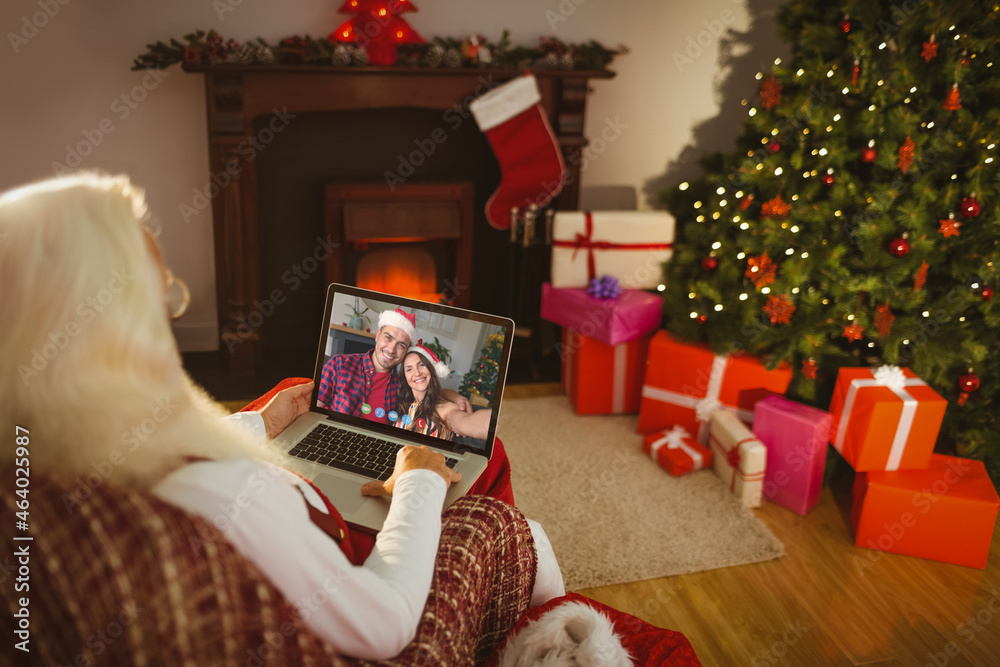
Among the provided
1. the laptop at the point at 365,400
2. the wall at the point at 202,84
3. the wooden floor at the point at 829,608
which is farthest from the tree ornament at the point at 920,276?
the laptop at the point at 365,400

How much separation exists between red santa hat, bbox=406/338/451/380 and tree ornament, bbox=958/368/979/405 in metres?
1.82

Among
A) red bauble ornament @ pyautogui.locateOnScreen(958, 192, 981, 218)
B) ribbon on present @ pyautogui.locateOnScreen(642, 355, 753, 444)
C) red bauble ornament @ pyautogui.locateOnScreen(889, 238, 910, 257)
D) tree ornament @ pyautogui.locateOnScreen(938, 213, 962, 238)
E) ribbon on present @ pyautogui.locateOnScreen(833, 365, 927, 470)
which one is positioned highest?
red bauble ornament @ pyautogui.locateOnScreen(958, 192, 981, 218)

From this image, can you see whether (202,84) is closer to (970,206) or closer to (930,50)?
(930,50)

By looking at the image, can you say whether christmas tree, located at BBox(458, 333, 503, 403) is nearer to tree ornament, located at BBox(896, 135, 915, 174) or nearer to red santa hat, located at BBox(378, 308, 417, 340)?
red santa hat, located at BBox(378, 308, 417, 340)

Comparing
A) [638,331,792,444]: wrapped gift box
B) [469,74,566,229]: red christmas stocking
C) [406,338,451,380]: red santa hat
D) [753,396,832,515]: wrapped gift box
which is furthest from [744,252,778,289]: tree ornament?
[406,338,451,380]: red santa hat

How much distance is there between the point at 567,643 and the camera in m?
1.07

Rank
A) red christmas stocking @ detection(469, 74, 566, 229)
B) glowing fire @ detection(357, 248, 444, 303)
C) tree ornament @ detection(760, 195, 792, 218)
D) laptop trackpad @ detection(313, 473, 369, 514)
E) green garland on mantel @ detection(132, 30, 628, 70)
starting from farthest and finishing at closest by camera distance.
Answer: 1. glowing fire @ detection(357, 248, 444, 303)
2. red christmas stocking @ detection(469, 74, 566, 229)
3. green garland on mantel @ detection(132, 30, 628, 70)
4. tree ornament @ detection(760, 195, 792, 218)
5. laptop trackpad @ detection(313, 473, 369, 514)

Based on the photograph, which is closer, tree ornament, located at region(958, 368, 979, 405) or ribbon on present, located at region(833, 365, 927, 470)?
ribbon on present, located at region(833, 365, 927, 470)

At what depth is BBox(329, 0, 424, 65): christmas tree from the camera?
2705 millimetres

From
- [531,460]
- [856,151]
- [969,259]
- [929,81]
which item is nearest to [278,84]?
[531,460]

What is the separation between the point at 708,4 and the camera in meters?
3.13

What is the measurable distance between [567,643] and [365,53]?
2284 millimetres

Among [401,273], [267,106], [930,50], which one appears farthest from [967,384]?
[267,106]

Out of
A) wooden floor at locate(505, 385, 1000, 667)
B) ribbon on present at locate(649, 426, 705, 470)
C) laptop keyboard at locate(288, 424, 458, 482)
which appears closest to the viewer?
laptop keyboard at locate(288, 424, 458, 482)
